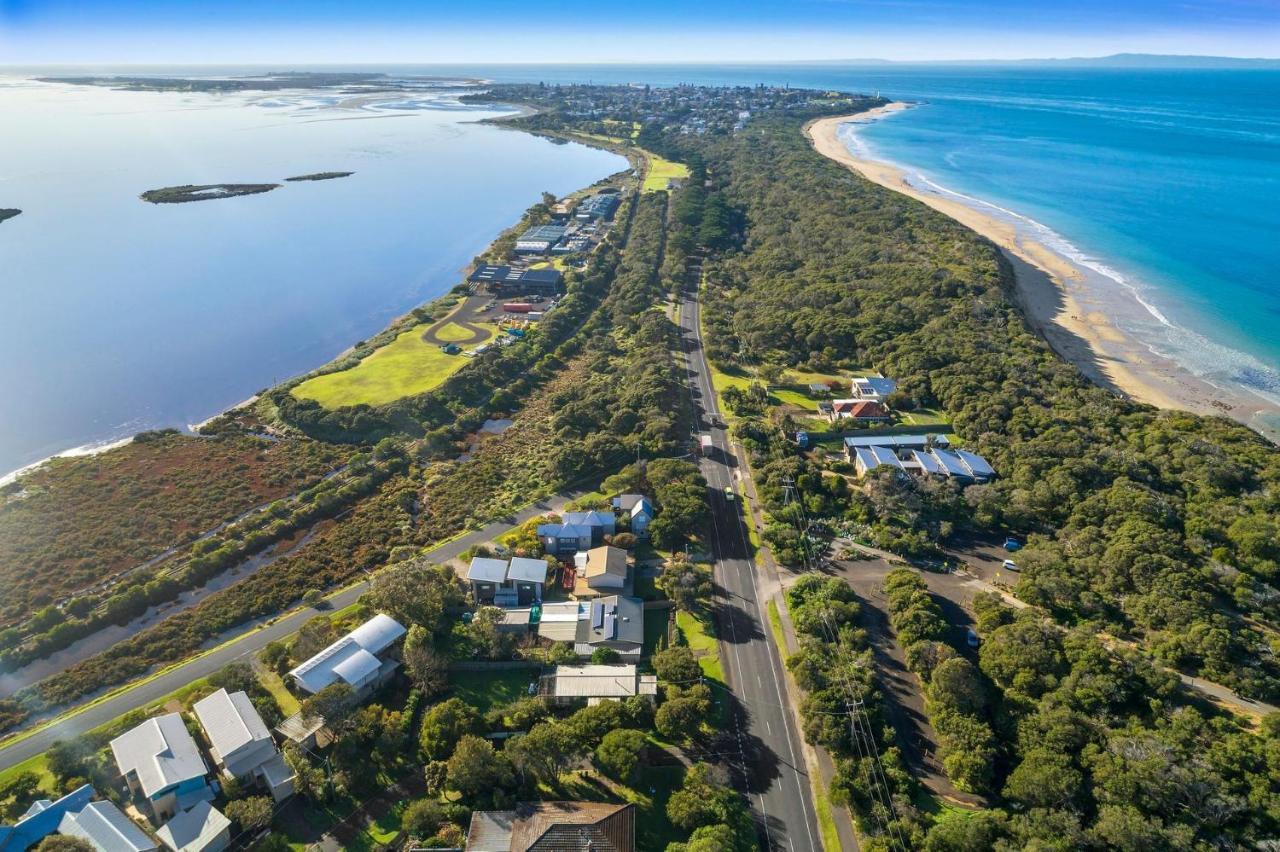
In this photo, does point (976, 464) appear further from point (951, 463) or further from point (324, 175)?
point (324, 175)

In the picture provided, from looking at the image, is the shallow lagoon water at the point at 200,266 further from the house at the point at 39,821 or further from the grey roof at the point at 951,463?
the grey roof at the point at 951,463

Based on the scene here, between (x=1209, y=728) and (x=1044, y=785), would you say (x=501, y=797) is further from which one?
(x=1209, y=728)

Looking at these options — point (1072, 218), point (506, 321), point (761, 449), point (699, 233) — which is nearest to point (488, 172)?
point (699, 233)

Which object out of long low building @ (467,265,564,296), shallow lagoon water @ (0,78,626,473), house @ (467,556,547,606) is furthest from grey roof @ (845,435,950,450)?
shallow lagoon water @ (0,78,626,473)

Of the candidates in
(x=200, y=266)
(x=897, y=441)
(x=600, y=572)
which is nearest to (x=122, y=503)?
(x=600, y=572)

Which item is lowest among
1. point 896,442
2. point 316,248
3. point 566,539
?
point 566,539
